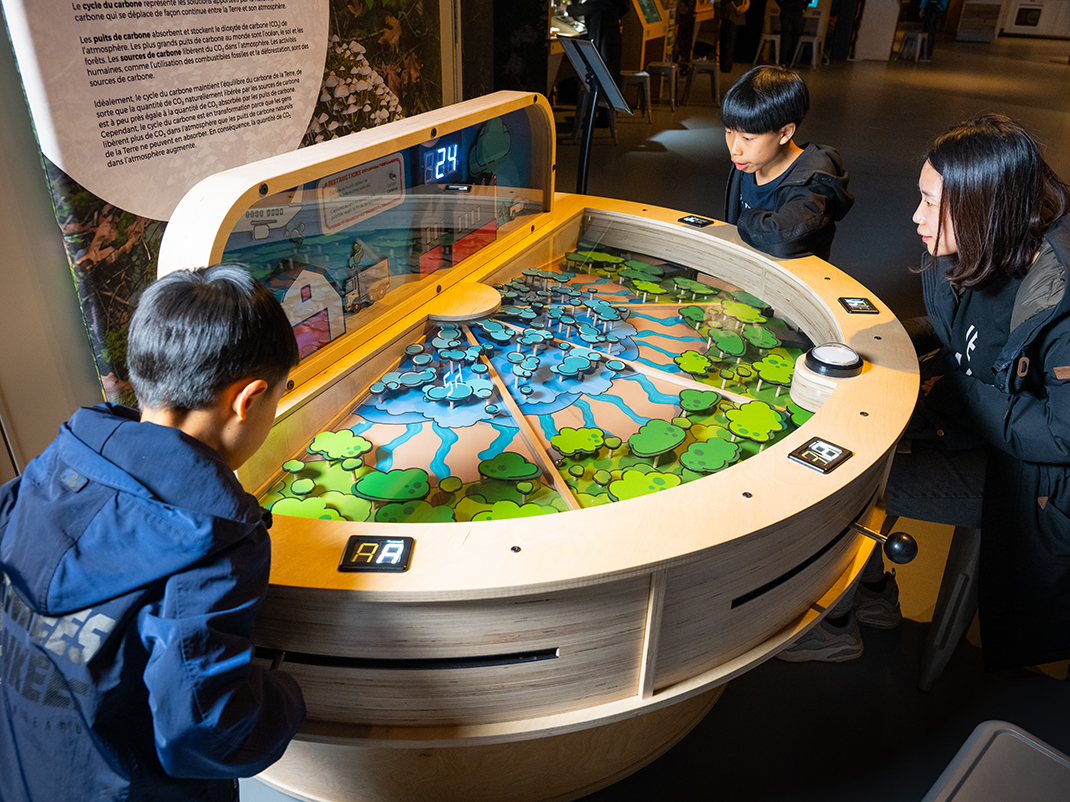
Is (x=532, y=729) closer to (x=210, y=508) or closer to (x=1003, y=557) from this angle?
(x=210, y=508)

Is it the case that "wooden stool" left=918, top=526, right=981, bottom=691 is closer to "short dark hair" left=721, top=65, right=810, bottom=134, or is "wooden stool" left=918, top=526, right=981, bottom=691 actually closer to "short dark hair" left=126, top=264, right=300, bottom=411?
"short dark hair" left=721, top=65, right=810, bottom=134

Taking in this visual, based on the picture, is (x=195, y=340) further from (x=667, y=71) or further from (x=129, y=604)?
(x=667, y=71)

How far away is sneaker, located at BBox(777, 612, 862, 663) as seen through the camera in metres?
2.10

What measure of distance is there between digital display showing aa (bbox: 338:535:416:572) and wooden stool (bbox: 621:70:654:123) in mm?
7762

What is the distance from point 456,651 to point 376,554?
21cm

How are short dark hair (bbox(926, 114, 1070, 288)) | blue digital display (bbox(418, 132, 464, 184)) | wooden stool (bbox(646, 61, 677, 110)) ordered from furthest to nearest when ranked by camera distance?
wooden stool (bbox(646, 61, 677, 110)), blue digital display (bbox(418, 132, 464, 184)), short dark hair (bbox(926, 114, 1070, 288))

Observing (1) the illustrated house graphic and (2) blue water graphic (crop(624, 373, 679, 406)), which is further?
(2) blue water graphic (crop(624, 373, 679, 406))

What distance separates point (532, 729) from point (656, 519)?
0.44 m

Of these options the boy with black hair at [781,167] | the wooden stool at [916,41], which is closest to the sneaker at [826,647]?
the boy with black hair at [781,167]

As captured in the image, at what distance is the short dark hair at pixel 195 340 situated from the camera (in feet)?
3.09

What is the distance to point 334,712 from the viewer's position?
48.6 inches

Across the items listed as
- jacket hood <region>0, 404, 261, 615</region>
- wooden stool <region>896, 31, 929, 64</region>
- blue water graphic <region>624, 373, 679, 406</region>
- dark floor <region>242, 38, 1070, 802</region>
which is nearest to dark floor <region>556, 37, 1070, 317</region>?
dark floor <region>242, 38, 1070, 802</region>

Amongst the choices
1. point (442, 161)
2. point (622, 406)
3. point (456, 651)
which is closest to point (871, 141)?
point (442, 161)

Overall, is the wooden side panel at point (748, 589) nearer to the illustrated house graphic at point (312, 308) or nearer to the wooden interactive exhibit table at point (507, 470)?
the wooden interactive exhibit table at point (507, 470)
